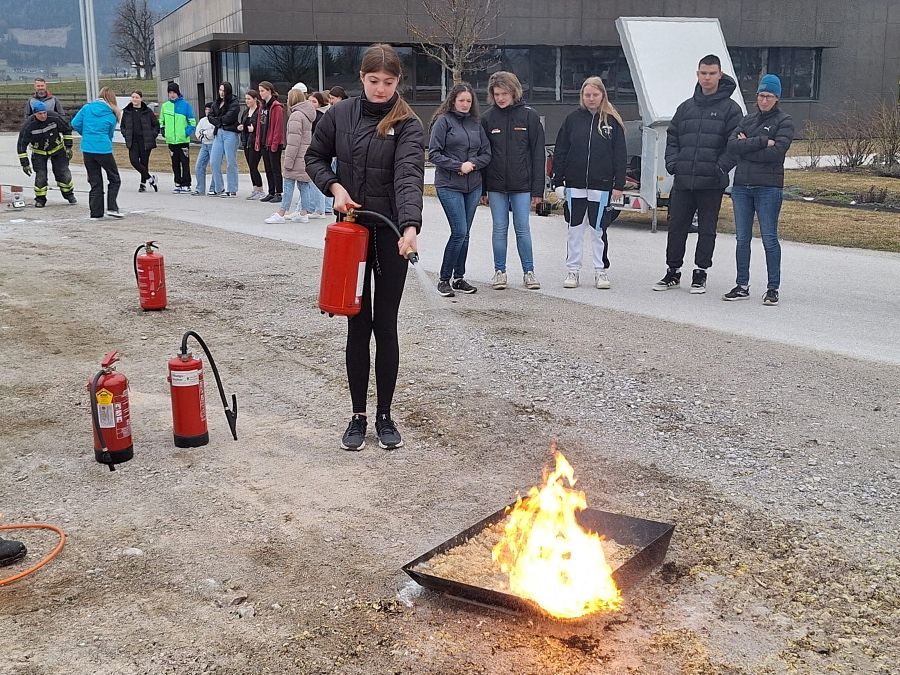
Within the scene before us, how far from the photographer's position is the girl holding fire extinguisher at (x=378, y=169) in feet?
16.0

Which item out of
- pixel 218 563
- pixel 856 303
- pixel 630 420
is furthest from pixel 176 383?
pixel 856 303

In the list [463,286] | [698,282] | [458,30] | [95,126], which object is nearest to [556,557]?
[463,286]

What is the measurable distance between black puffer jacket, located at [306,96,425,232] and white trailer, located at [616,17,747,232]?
918 cm

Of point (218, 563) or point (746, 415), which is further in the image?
point (746, 415)

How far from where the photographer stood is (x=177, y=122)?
18.2 meters

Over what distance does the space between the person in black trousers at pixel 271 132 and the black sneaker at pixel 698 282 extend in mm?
9285

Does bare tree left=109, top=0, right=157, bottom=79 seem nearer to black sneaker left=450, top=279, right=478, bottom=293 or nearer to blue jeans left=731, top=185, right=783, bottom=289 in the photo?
black sneaker left=450, top=279, right=478, bottom=293

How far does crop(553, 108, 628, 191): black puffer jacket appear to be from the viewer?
928cm

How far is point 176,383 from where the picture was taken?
5.19m

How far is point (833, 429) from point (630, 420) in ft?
3.86

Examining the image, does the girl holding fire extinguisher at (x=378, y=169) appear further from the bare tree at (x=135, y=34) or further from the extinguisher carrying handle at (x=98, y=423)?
the bare tree at (x=135, y=34)

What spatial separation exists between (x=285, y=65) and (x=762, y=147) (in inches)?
1182

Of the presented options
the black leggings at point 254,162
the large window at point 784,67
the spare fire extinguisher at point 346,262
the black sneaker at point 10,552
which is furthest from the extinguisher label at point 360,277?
the large window at point 784,67

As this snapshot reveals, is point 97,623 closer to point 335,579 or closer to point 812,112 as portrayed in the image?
point 335,579
